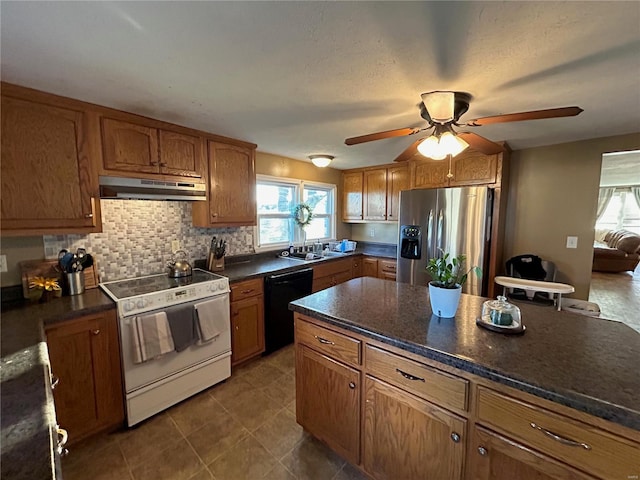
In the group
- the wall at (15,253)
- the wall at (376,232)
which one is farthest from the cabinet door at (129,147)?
the wall at (376,232)

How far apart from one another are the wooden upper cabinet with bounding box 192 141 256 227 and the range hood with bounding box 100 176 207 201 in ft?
0.60

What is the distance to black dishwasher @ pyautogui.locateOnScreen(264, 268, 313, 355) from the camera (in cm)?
283

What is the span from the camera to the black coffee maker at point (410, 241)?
3.33m

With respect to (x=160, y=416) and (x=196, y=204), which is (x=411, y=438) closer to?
(x=160, y=416)

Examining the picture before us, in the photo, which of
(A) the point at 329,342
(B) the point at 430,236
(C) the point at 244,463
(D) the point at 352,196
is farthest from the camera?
(D) the point at 352,196

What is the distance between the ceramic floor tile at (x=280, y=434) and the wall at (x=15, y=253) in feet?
6.44

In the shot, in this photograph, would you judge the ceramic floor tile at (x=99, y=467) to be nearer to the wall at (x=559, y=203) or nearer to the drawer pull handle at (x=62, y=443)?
the drawer pull handle at (x=62, y=443)

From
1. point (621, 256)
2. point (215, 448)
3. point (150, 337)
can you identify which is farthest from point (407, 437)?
point (621, 256)

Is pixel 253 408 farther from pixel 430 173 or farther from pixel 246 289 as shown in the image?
pixel 430 173

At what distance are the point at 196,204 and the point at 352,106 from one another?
173 centimetres

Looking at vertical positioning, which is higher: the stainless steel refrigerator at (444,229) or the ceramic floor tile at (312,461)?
the stainless steel refrigerator at (444,229)

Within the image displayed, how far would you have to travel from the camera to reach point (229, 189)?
281cm

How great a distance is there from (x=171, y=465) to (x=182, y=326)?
832 mm

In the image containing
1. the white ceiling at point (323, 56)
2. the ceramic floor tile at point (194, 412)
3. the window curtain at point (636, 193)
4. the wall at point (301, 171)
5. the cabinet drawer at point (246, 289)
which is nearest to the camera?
the white ceiling at point (323, 56)
